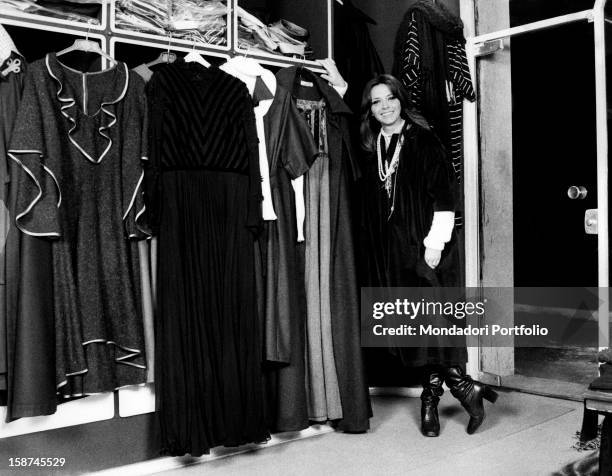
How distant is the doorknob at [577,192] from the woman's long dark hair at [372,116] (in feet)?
3.01

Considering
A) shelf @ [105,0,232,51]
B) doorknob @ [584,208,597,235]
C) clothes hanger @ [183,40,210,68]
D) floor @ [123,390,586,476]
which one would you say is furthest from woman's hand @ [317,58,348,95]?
floor @ [123,390,586,476]

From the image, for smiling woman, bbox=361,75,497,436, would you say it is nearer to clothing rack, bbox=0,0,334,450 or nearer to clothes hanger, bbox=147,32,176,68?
clothing rack, bbox=0,0,334,450

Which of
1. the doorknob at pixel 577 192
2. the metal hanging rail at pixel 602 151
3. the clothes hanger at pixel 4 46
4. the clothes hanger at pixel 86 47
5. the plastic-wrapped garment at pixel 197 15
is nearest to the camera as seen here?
the clothes hanger at pixel 4 46

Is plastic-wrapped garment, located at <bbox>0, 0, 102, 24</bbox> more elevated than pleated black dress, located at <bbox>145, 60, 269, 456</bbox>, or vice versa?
plastic-wrapped garment, located at <bbox>0, 0, 102, 24</bbox>

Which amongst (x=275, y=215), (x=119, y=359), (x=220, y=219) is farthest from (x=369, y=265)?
(x=119, y=359)

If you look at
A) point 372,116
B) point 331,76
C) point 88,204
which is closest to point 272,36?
point 331,76

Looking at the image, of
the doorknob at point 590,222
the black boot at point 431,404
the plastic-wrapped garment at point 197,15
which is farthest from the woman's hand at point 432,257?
the plastic-wrapped garment at point 197,15

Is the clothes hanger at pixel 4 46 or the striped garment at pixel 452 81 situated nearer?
the clothes hanger at pixel 4 46

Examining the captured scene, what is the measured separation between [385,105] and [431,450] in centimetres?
145

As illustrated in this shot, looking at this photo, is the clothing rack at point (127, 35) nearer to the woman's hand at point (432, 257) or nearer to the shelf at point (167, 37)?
the shelf at point (167, 37)

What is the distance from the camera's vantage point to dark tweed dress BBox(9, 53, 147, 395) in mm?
2148

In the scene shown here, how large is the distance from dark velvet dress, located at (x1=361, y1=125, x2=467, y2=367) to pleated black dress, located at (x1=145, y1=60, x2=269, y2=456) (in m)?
0.67

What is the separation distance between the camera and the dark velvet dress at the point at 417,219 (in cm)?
279

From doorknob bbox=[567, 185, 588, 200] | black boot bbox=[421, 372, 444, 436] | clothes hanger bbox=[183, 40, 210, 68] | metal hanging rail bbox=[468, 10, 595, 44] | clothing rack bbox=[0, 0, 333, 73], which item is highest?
metal hanging rail bbox=[468, 10, 595, 44]
